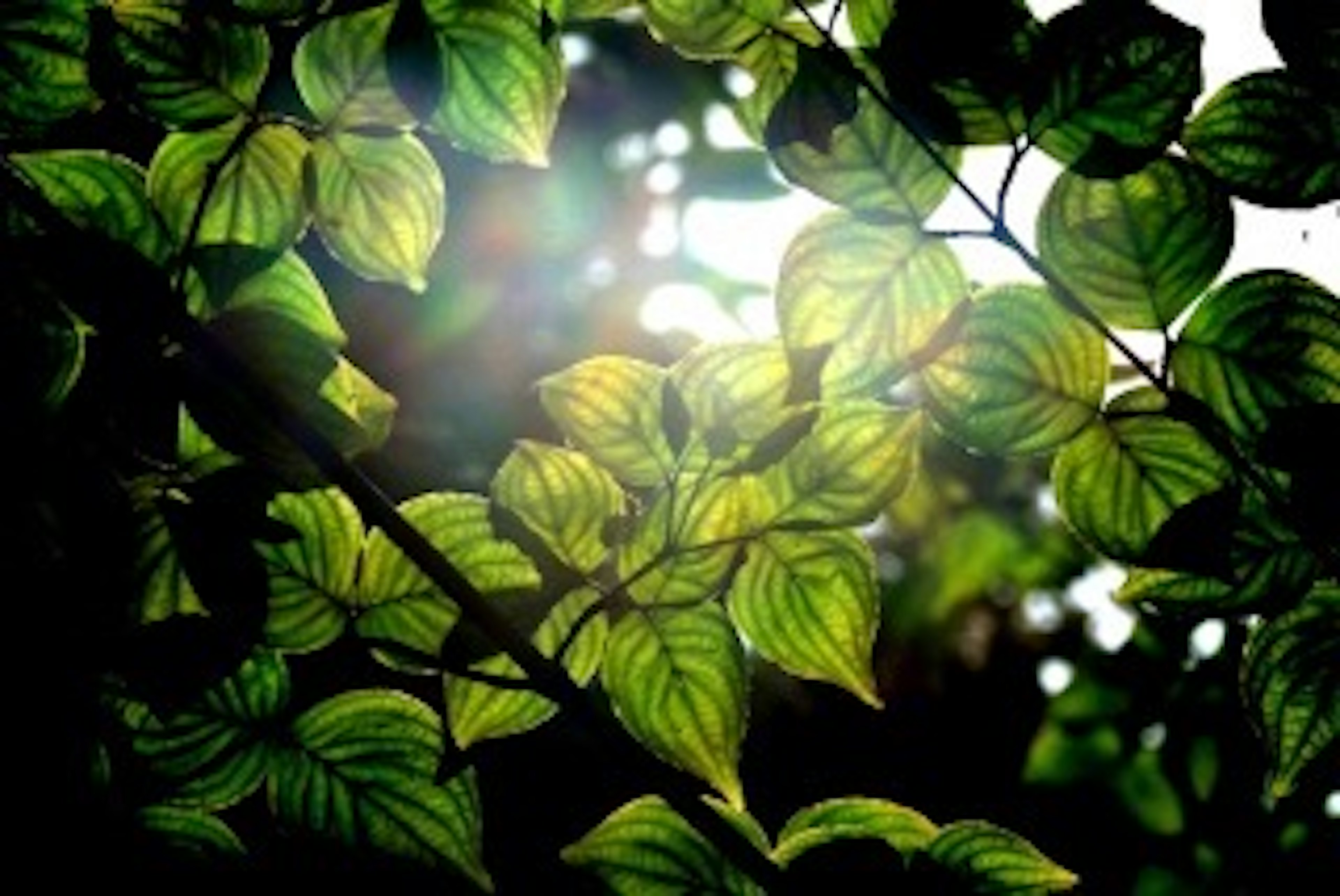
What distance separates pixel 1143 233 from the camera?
64cm

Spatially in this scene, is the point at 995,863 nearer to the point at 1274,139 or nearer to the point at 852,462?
the point at 852,462

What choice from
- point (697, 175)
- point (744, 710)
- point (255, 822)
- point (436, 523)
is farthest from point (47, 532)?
point (697, 175)

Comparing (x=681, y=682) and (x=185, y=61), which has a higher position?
(x=185, y=61)

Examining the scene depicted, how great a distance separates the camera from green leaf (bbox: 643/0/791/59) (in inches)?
26.0

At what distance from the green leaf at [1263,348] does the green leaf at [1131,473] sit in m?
0.02

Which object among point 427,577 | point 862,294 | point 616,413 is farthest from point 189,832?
point 862,294

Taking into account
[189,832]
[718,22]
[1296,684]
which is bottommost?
[1296,684]

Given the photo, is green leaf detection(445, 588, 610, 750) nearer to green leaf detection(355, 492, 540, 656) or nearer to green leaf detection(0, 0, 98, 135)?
green leaf detection(355, 492, 540, 656)

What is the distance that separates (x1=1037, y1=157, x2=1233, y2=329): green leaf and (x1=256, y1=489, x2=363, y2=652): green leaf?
1.07ft

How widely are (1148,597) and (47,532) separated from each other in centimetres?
47

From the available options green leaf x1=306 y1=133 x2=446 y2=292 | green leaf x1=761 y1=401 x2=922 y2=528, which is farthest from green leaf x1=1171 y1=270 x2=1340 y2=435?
green leaf x1=306 y1=133 x2=446 y2=292

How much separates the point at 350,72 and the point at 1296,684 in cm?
49

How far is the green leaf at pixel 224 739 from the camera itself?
701 mm

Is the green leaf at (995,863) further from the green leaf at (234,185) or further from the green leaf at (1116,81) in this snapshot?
the green leaf at (234,185)
